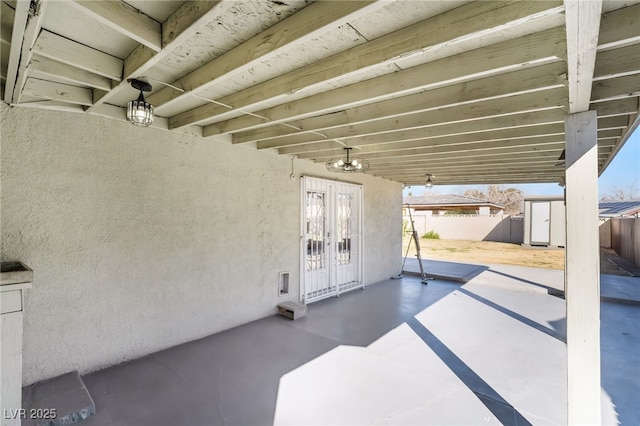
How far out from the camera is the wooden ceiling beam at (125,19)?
1431 mm

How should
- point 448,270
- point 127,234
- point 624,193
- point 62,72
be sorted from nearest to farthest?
point 62,72, point 127,234, point 448,270, point 624,193

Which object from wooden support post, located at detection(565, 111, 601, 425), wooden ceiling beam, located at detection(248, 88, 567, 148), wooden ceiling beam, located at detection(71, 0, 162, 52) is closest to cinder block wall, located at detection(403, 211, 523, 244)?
wooden ceiling beam, located at detection(248, 88, 567, 148)

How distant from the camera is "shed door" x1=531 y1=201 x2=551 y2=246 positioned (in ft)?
46.7

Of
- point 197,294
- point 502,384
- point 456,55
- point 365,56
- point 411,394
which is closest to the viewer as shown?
point 365,56

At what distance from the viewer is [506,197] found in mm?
27750

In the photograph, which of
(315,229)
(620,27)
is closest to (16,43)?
(620,27)

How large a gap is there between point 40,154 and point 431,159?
5287 millimetres

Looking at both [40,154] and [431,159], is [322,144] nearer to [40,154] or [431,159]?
[431,159]

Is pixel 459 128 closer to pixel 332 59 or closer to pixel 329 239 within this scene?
pixel 332 59

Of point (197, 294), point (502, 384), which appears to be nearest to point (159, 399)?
point (197, 294)

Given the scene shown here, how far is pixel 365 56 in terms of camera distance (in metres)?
1.94

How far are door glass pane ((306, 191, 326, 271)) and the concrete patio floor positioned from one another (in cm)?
113

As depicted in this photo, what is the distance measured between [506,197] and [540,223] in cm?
A: 1473

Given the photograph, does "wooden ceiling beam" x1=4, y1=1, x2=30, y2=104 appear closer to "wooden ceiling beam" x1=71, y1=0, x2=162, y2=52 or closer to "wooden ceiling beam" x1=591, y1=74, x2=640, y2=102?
"wooden ceiling beam" x1=71, y1=0, x2=162, y2=52
